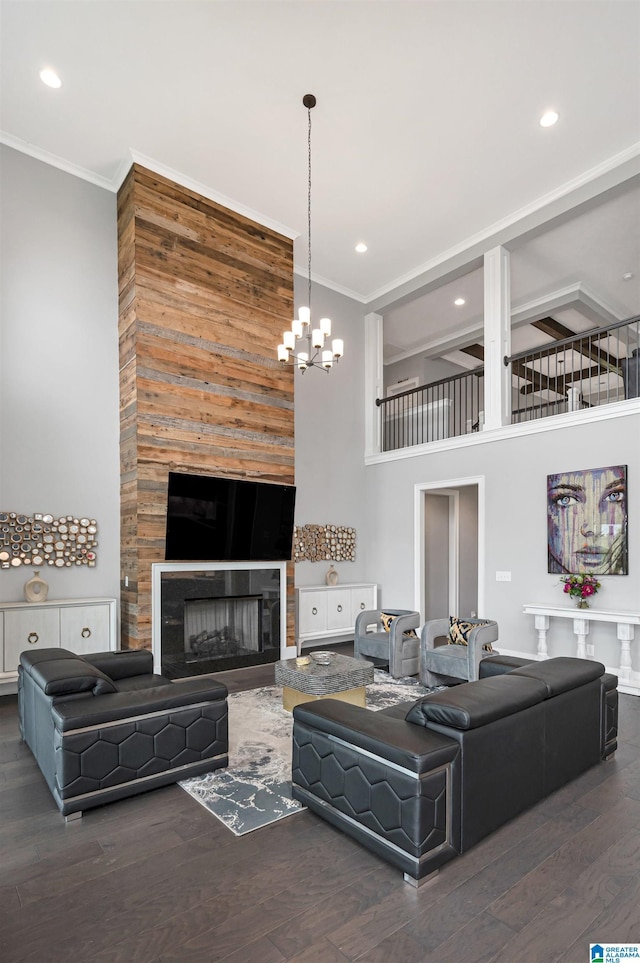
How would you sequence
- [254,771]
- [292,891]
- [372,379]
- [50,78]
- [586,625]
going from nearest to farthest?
1. [292,891]
2. [254,771]
3. [50,78]
4. [586,625]
5. [372,379]

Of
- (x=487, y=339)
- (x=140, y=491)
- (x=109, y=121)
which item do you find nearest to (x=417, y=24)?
(x=109, y=121)

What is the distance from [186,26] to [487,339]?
4.62 m

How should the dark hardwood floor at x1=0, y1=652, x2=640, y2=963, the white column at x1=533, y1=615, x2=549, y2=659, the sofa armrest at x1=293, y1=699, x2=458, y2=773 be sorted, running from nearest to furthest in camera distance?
the dark hardwood floor at x1=0, y1=652, x2=640, y2=963
the sofa armrest at x1=293, y1=699, x2=458, y2=773
the white column at x1=533, y1=615, x2=549, y2=659

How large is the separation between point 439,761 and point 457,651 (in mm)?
2973

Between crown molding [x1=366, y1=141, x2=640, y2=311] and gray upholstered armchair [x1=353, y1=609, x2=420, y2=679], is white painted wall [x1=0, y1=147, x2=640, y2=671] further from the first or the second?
crown molding [x1=366, y1=141, x2=640, y2=311]

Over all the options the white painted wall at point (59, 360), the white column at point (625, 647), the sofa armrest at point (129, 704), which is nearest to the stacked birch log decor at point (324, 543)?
the white painted wall at point (59, 360)

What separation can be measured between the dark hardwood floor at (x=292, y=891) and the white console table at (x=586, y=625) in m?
2.57

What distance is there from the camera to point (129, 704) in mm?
2998

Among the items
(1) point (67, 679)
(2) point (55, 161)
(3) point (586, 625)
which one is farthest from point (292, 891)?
(2) point (55, 161)

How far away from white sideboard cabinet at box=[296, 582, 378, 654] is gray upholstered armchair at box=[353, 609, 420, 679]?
A: 123cm

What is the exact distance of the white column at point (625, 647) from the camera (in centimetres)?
521

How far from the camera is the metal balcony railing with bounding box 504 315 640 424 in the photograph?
6105mm

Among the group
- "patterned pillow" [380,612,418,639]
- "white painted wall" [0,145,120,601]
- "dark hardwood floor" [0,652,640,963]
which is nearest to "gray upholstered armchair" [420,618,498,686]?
"patterned pillow" [380,612,418,639]

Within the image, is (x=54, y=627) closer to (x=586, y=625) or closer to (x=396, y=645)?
(x=396, y=645)
